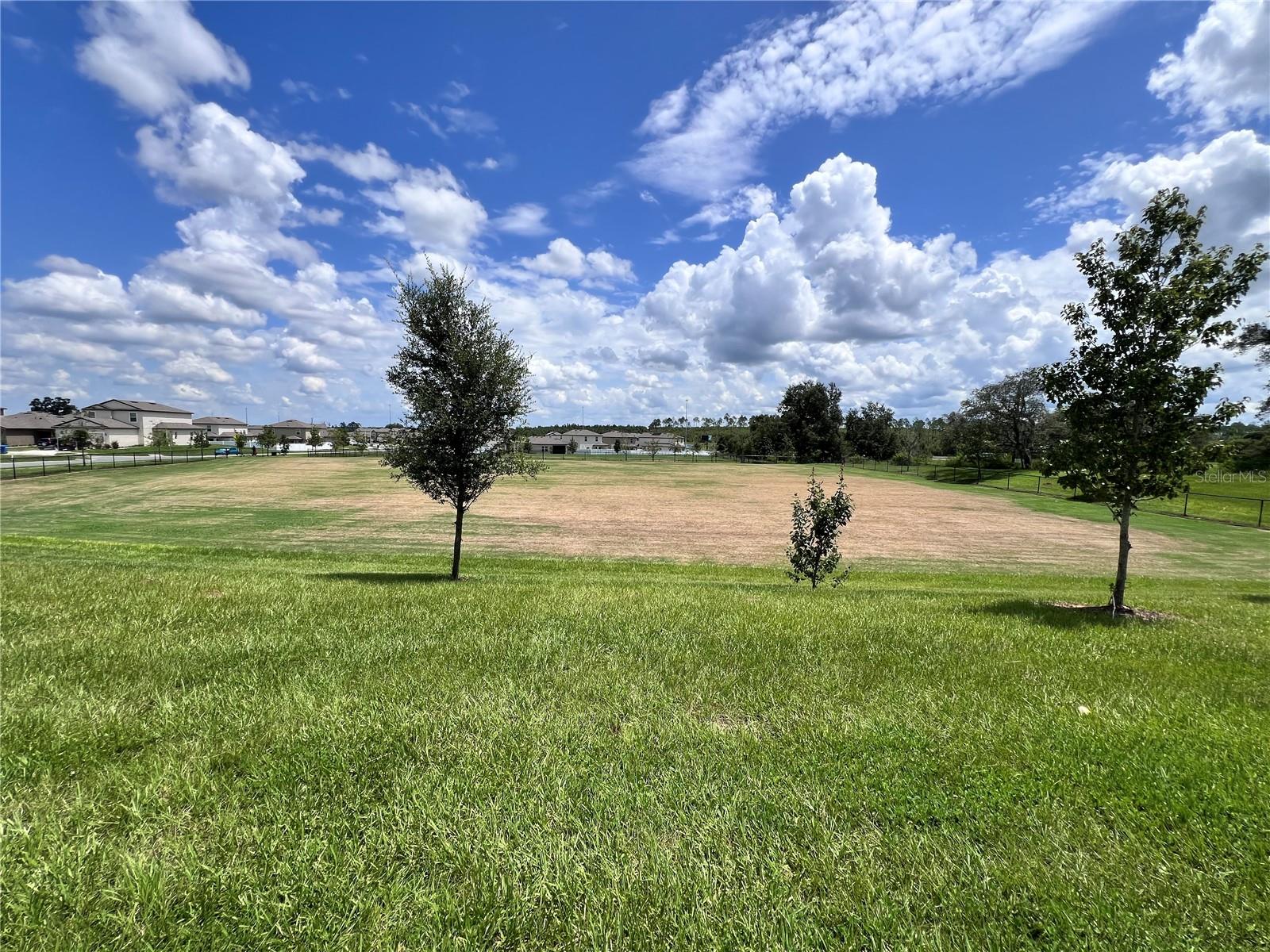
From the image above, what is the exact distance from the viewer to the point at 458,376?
13.4 metres

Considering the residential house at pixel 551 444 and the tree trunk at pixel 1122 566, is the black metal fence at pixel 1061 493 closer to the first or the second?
the tree trunk at pixel 1122 566

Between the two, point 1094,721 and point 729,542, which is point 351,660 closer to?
point 1094,721

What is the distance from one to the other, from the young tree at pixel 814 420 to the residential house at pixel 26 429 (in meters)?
159

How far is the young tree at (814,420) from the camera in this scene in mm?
128250

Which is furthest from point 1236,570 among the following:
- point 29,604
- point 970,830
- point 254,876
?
point 29,604

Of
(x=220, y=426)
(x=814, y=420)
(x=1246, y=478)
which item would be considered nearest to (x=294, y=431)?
(x=220, y=426)

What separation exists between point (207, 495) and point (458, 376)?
3716 centimetres

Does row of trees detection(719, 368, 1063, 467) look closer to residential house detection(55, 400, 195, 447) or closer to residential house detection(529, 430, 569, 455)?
residential house detection(529, 430, 569, 455)

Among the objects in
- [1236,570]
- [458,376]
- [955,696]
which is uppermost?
[458,376]

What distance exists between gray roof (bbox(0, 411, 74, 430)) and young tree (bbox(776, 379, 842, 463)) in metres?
160

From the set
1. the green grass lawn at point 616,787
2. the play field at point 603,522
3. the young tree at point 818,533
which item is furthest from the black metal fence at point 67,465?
the young tree at point 818,533

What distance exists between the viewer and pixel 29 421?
365 ft

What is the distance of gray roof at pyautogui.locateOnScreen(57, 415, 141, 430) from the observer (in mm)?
112750

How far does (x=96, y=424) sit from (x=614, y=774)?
159 metres
